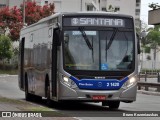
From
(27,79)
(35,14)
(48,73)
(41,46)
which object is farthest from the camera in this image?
(35,14)

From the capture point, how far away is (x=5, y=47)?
6975 centimetres

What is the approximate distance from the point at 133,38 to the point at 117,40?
0.56 meters

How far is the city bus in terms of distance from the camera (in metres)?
19.2

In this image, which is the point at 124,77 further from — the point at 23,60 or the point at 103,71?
the point at 23,60

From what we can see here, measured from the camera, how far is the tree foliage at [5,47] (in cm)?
6944

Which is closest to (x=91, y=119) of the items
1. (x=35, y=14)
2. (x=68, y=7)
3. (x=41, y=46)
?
(x=41, y=46)

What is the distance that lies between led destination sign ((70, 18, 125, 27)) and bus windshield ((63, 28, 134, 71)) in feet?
0.81

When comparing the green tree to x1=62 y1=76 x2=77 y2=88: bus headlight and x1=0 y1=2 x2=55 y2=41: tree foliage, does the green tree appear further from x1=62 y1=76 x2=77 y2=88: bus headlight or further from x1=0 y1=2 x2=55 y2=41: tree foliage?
x1=62 y1=76 x2=77 y2=88: bus headlight

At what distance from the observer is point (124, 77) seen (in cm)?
1952

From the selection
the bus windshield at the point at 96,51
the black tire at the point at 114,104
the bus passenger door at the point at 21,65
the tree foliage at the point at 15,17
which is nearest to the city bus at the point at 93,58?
the bus windshield at the point at 96,51

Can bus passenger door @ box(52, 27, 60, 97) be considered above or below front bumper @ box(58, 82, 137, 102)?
above

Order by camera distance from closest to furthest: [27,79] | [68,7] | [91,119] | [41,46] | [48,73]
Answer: [91,119], [48,73], [41,46], [27,79], [68,7]

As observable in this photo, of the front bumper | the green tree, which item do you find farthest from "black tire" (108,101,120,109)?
the green tree

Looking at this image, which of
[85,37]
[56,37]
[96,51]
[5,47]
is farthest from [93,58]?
[5,47]
